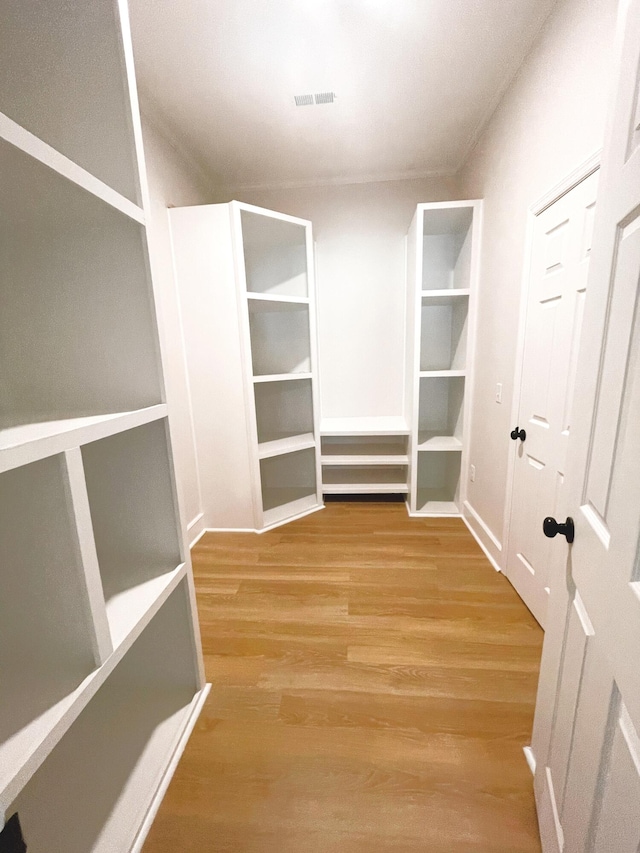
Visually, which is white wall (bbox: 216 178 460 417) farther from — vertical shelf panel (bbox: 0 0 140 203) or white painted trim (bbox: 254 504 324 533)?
vertical shelf panel (bbox: 0 0 140 203)

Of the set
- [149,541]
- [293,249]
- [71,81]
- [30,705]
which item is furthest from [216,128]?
[30,705]

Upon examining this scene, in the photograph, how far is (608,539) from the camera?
0.62 meters

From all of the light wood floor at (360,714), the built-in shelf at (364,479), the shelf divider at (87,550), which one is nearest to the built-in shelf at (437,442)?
the built-in shelf at (364,479)

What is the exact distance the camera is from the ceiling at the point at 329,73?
1475 mm

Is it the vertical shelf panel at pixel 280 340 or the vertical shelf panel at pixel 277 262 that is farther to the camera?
the vertical shelf panel at pixel 280 340

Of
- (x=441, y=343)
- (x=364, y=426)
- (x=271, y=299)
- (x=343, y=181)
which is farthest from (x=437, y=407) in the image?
(x=343, y=181)

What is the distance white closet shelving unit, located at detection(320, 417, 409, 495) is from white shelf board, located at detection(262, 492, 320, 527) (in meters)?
0.16

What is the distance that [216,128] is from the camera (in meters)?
2.22

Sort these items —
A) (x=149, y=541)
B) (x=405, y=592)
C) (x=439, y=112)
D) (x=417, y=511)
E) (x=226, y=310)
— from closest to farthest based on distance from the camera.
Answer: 1. (x=149, y=541)
2. (x=405, y=592)
3. (x=439, y=112)
4. (x=226, y=310)
5. (x=417, y=511)

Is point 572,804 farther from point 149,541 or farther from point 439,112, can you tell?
point 439,112

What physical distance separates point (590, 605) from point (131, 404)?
1267 millimetres

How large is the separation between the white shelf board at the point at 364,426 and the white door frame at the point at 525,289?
985 millimetres

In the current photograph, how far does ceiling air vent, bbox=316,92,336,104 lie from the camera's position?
193 centimetres

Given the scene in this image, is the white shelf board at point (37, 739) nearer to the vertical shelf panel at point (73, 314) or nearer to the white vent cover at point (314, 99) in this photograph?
the vertical shelf panel at point (73, 314)
